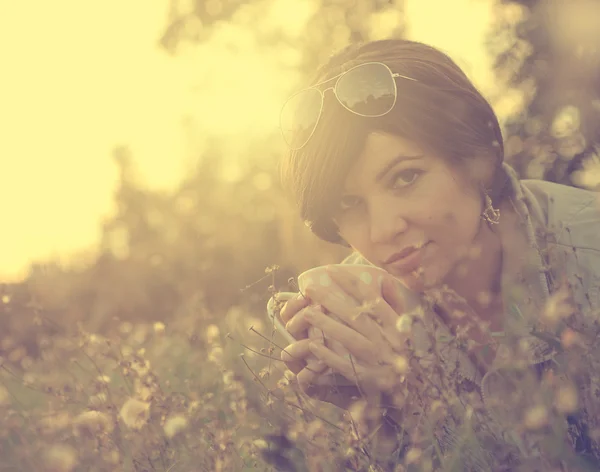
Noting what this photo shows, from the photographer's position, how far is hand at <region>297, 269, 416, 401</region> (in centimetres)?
245

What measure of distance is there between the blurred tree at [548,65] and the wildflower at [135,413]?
10.4 feet

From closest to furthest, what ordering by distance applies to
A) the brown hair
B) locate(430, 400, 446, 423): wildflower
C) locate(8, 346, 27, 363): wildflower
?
locate(430, 400, 446, 423): wildflower < the brown hair < locate(8, 346, 27, 363): wildflower

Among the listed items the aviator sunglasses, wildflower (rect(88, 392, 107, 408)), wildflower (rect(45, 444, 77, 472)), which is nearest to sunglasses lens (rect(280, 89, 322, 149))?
the aviator sunglasses

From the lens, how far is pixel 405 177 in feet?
9.26

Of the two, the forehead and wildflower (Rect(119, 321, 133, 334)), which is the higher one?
the forehead

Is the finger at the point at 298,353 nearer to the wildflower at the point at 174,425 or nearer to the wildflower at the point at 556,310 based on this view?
the wildflower at the point at 174,425

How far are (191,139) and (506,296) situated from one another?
7.48 m

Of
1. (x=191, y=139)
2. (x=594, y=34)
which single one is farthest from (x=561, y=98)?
(x=191, y=139)

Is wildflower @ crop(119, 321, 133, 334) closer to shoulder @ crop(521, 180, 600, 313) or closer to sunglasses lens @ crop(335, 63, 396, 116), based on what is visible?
sunglasses lens @ crop(335, 63, 396, 116)

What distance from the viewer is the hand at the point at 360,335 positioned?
245 cm

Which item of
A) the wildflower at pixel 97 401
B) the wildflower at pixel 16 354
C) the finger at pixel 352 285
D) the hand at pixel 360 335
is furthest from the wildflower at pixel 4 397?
the finger at pixel 352 285

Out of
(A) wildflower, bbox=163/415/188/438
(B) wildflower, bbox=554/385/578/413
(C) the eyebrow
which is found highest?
(C) the eyebrow

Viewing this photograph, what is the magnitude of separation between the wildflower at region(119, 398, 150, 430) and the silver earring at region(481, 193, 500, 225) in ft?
5.04

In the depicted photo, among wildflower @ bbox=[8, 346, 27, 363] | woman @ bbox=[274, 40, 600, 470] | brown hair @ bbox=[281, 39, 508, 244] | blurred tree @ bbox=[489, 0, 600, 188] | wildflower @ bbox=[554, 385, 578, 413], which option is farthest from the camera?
Result: blurred tree @ bbox=[489, 0, 600, 188]
